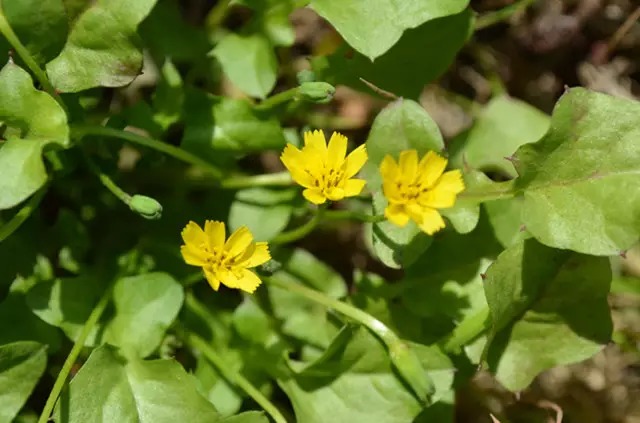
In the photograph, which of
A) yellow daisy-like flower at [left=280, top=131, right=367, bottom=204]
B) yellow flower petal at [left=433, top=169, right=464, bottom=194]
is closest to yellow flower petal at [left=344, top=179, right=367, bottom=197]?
yellow daisy-like flower at [left=280, top=131, right=367, bottom=204]

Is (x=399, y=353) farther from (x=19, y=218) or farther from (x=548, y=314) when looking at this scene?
(x=19, y=218)

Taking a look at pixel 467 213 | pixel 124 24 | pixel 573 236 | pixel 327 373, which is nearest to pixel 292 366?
pixel 327 373

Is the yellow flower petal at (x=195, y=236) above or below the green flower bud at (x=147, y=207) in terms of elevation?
below

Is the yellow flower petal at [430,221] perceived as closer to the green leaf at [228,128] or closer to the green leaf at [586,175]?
the green leaf at [586,175]

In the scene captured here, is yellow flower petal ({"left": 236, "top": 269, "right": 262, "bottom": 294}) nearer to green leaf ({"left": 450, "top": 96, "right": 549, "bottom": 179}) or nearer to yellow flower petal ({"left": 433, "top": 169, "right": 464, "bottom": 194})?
yellow flower petal ({"left": 433, "top": 169, "right": 464, "bottom": 194})

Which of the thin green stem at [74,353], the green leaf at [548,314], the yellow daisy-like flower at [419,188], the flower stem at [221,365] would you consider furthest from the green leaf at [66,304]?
the green leaf at [548,314]

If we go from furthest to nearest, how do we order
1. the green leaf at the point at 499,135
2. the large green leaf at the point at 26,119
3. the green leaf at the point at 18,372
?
the green leaf at the point at 499,135
the green leaf at the point at 18,372
the large green leaf at the point at 26,119
